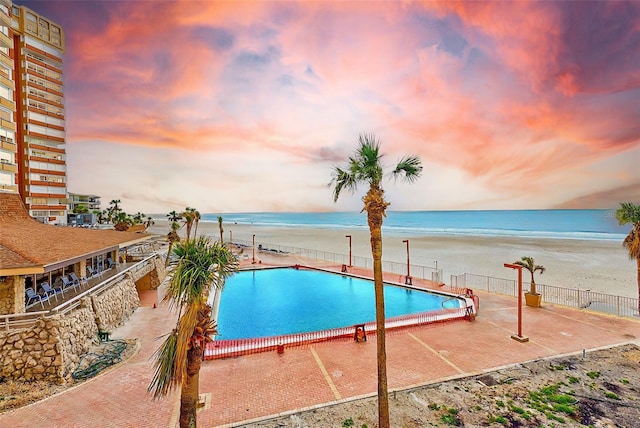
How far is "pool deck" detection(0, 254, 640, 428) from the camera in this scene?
8.30m

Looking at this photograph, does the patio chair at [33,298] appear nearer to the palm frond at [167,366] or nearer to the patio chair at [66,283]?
the patio chair at [66,283]

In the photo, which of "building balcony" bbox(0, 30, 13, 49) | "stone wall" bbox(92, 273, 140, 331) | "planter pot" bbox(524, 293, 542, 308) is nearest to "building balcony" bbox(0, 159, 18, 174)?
"building balcony" bbox(0, 30, 13, 49)

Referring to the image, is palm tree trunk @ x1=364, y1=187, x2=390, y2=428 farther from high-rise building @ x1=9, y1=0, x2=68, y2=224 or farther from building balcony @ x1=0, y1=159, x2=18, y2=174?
high-rise building @ x1=9, y1=0, x2=68, y2=224

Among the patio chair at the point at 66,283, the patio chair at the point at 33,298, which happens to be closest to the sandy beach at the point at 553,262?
the patio chair at the point at 66,283

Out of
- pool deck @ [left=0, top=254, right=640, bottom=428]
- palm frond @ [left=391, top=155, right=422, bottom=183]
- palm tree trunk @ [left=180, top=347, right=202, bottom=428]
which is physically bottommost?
pool deck @ [left=0, top=254, right=640, bottom=428]

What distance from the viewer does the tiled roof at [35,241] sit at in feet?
35.8

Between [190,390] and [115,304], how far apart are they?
12730mm

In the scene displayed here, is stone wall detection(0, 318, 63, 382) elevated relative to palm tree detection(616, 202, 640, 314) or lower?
lower

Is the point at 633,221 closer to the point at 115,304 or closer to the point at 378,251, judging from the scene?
the point at 378,251

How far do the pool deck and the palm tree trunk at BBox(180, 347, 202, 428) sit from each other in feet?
8.51

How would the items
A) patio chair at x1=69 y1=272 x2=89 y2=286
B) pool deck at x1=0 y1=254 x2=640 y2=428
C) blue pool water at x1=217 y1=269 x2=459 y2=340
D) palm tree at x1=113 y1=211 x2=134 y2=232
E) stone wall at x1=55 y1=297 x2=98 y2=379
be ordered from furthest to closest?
palm tree at x1=113 y1=211 x2=134 y2=232 → blue pool water at x1=217 y1=269 x2=459 y2=340 → patio chair at x1=69 y1=272 x2=89 y2=286 → stone wall at x1=55 y1=297 x2=98 y2=379 → pool deck at x1=0 y1=254 x2=640 y2=428

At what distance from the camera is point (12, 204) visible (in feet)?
56.2

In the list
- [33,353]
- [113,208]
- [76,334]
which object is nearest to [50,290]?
[76,334]

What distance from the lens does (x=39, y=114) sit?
40.2 meters
